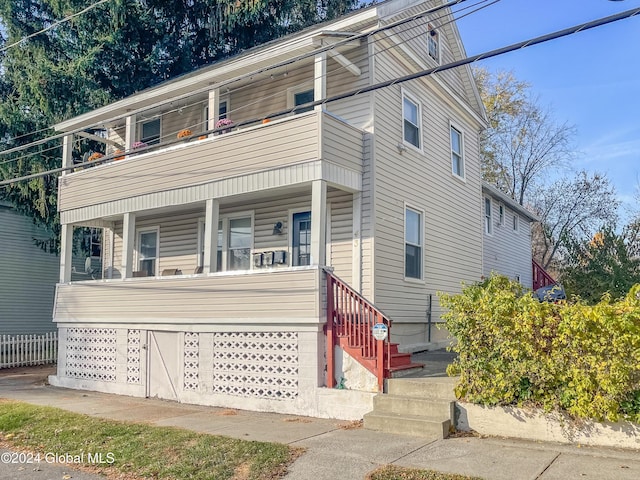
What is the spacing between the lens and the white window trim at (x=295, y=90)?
12284 mm

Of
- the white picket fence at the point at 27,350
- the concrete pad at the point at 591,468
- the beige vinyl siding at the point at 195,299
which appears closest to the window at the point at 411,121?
the beige vinyl siding at the point at 195,299

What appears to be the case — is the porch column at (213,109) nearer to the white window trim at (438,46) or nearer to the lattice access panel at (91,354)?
the lattice access panel at (91,354)

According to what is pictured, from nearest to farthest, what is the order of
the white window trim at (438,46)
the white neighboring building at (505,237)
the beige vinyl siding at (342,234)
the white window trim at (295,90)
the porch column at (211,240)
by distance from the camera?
the porch column at (211,240) → the beige vinyl siding at (342,234) → the white window trim at (295,90) → the white window trim at (438,46) → the white neighboring building at (505,237)

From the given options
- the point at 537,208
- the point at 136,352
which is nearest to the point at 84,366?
the point at 136,352

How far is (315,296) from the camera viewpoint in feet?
31.3

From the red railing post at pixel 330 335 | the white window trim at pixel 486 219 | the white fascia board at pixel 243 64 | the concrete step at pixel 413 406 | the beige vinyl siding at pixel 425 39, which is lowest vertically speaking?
the concrete step at pixel 413 406

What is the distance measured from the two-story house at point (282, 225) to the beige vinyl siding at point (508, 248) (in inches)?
113

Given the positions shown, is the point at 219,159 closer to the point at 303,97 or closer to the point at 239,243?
the point at 239,243

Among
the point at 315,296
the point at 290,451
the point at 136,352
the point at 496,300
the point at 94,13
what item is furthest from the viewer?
the point at 94,13

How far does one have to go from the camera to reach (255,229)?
12.6 m

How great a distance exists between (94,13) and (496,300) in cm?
1719

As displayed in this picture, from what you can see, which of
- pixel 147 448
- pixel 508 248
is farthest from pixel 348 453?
pixel 508 248

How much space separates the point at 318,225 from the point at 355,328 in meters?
1.80

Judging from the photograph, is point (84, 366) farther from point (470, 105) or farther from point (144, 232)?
point (470, 105)
